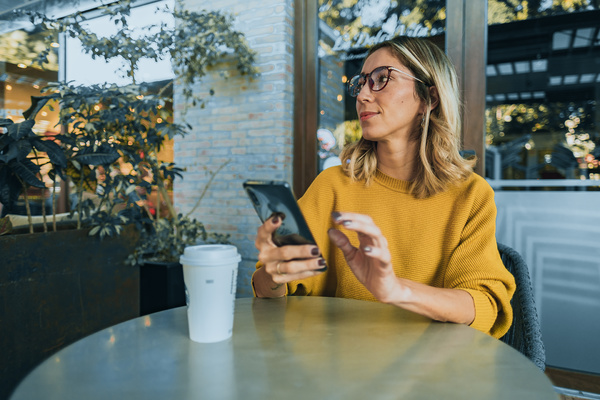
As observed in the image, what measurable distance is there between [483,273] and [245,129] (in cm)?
263

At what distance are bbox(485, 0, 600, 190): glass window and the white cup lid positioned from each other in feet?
7.71

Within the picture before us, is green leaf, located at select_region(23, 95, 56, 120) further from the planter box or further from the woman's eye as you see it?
the woman's eye

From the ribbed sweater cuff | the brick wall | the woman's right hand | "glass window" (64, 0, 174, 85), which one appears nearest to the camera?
the woman's right hand

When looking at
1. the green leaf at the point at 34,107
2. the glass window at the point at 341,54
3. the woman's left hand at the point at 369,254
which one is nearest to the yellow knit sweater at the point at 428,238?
the woman's left hand at the point at 369,254

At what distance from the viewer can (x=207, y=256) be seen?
689 mm

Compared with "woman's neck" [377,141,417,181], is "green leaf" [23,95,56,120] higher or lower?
higher

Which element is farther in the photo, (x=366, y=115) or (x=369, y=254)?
(x=366, y=115)

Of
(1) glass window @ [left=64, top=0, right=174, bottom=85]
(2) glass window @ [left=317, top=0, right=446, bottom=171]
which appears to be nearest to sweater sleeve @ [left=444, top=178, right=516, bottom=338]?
(2) glass window @ [left=317, top=0, right=446, bottom=171]

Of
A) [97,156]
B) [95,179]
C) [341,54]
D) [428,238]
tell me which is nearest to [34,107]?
[97,156]

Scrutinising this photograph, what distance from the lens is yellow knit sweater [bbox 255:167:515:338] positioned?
100 centimetres

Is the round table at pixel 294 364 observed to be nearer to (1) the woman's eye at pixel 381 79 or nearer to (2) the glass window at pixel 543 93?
(1) the woman's eye at pixel 381 79

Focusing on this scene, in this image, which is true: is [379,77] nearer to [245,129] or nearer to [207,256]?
[207,256]

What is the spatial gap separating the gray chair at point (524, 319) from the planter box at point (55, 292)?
6.07 feet

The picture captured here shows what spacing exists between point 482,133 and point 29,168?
2516mm
